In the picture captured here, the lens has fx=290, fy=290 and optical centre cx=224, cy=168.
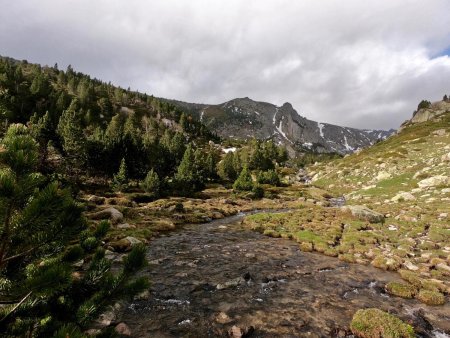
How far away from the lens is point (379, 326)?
11.5 m

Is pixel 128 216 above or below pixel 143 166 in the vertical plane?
below

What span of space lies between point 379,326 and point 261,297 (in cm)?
525

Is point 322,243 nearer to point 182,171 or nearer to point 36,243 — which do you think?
point 36,243

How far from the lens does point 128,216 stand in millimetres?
37531

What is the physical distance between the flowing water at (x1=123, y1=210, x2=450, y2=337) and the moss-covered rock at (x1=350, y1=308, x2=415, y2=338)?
0.50 metres

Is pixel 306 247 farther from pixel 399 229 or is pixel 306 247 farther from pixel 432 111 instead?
pixel 432 111

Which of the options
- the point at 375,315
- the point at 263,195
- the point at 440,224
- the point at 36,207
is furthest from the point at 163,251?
the point at 263,195

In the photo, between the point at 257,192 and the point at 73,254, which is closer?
the point at 73,254

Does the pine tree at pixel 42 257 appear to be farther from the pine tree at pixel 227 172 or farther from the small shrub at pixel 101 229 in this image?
the pine tree at pixel 227 172

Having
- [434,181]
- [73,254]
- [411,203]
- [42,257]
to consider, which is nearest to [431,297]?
[73,254]

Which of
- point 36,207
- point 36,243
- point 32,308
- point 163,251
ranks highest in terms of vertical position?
point 36,207

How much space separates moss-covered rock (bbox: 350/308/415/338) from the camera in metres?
11.1

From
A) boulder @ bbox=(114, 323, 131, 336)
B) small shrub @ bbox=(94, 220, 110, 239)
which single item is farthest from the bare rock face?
small shrub @ bbox=(94, 220, 110, 239)

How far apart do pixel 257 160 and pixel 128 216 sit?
84051mm
